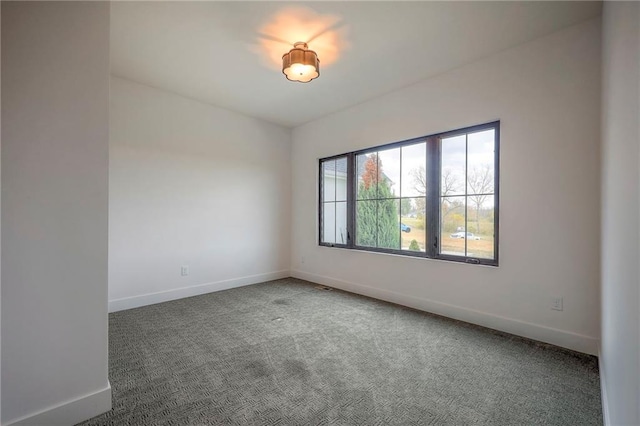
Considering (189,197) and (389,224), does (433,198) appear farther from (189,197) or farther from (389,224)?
(189,197)

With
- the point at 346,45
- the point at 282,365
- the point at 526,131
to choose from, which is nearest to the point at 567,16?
the point at 526,131

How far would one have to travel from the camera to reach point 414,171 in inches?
139

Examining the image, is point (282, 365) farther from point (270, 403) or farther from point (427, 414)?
point (427, 414)

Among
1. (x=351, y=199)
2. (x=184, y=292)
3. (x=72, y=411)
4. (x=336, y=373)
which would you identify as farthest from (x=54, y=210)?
(x=351, y=199)

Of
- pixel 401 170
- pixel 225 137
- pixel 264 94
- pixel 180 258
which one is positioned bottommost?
pixel 180 258

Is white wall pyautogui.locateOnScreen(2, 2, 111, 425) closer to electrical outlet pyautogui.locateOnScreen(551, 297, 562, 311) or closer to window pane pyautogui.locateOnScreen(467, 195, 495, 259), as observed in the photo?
window pane pyautogui.locateOnScreen(467, 195, 495, 259)

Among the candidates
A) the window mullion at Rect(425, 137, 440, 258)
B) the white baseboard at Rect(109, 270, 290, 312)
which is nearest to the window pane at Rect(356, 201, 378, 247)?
the window mullion at Rect(425, 137, 440, 258)

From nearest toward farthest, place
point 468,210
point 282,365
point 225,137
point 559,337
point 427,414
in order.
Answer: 1. point 427,414
2. point 282,365
3. point 559,337
4. point 468,210
5. point 225,137

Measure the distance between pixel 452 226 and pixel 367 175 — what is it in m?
1.42

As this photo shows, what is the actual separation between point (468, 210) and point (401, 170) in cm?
99

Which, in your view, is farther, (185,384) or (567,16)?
(567,16)

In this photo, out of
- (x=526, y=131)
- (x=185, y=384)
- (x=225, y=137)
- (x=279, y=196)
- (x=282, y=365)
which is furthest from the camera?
(x=279, y=196)

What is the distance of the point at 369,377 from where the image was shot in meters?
1.95

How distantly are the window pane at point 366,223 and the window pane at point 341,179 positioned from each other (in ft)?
1.10
